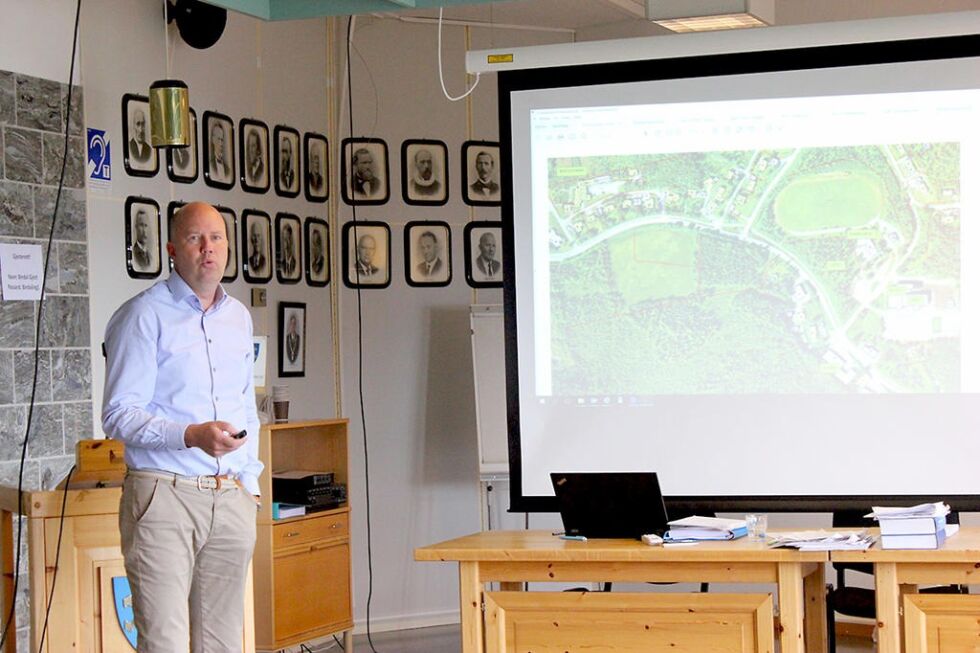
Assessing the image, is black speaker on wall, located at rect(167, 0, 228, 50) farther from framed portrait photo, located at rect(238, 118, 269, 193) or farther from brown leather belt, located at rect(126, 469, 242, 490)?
brown leather belt, located at rect(126, 469, 242, 490)

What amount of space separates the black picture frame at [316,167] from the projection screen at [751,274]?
2212mm

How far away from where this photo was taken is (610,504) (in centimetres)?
372

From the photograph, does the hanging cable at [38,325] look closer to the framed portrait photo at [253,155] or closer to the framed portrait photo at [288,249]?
the framed portrait photo at [253,155]

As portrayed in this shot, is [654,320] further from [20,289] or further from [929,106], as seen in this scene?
[20,289]

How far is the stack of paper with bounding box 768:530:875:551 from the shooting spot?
3.34 metres

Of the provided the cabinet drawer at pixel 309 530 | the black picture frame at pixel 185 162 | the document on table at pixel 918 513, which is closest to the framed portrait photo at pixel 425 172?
the black picture frame at pixel 185 162

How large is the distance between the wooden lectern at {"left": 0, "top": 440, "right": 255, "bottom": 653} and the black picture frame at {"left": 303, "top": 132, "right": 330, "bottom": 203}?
8.53 ft

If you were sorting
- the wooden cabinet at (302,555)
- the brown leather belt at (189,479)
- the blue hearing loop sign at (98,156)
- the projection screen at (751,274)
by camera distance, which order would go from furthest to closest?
the wooden cabinet at (302,555), the blue hearing loop sign at (98,156), the projection screen at (751,274), the brown leather belt at (189,479)

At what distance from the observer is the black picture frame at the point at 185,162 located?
5375 mm

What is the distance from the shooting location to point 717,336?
4121 mm

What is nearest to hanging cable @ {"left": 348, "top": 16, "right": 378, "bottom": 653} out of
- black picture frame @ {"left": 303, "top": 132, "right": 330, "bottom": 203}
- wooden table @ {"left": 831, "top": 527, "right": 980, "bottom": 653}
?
black picture frame @ {"left": 303, "top": 132, "right": 330, "bottom": 203}

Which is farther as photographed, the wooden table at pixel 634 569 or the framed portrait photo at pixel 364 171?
the framed portrait photo at pixel 364 171

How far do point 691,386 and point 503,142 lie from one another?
3.49 ft

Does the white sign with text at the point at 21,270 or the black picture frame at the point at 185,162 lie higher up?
the black picture frame at the point at 185,162
